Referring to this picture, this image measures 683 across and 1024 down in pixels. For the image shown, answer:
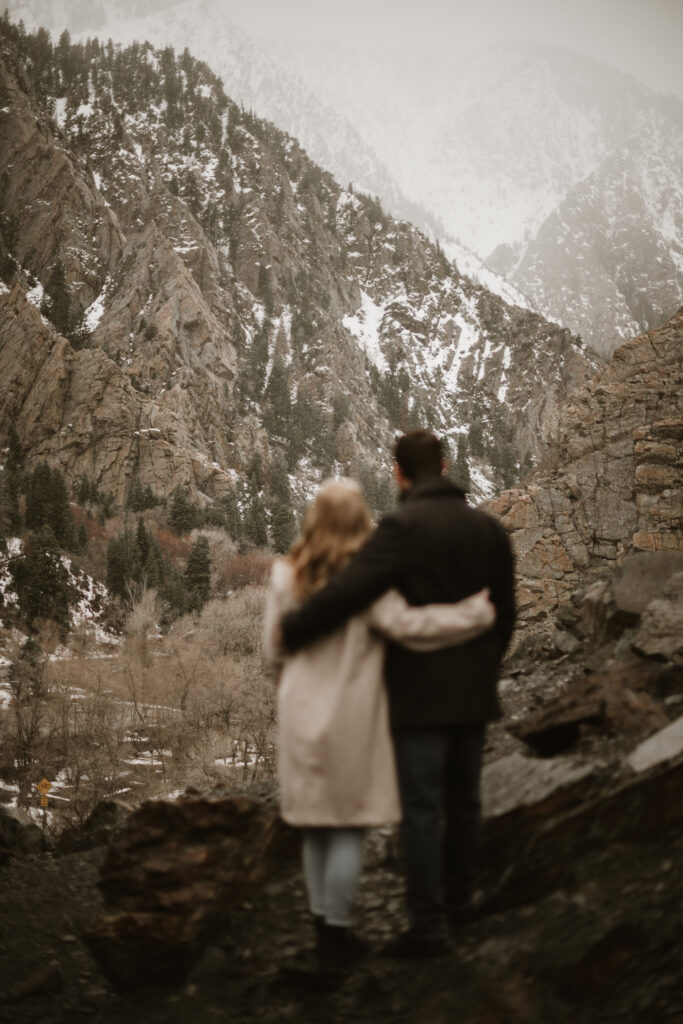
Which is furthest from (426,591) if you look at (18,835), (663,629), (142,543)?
(142,543)

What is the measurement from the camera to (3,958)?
6.40m

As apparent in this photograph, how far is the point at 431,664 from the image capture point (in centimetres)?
359

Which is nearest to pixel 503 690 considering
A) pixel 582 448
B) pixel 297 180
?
pixel 582 448

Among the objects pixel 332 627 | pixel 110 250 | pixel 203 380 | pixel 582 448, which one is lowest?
pixel 332 627

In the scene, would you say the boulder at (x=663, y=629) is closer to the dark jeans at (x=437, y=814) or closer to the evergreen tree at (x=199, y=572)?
the dark jeans at (x=437, y=814)

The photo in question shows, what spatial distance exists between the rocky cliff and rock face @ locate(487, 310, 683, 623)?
91636 millimetres

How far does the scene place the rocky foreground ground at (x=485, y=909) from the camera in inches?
148

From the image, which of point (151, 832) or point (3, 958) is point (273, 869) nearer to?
point (151, 832)

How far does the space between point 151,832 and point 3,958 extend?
2.10 metres

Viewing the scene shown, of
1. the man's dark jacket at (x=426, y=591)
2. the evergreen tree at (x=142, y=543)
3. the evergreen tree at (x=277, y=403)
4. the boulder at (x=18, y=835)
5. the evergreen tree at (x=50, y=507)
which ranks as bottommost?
the boulder at (x=18, y=835)

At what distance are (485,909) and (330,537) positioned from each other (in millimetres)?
2358

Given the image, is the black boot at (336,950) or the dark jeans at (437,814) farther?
the black boot at (336,950)

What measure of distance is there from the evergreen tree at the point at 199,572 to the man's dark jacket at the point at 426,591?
7786 centimetres

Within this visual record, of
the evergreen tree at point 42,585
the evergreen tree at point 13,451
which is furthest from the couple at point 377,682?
the evergreen tree at point 13,451
